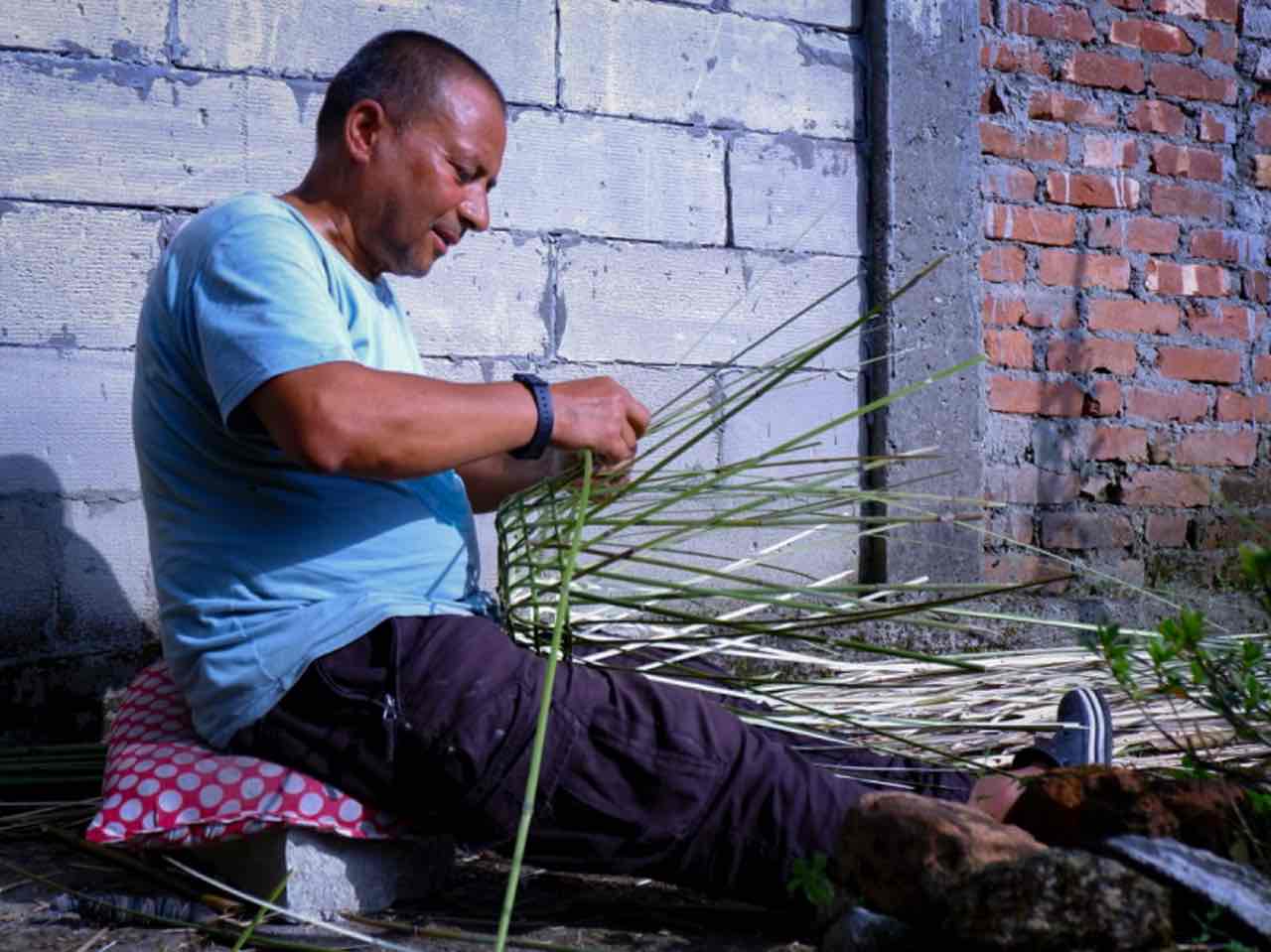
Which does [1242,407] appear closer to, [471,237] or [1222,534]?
[1222,534]

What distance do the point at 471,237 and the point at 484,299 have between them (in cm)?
12

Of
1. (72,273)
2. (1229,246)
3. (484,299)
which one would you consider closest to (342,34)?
(484,299)

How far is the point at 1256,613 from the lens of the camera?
3.46 metres

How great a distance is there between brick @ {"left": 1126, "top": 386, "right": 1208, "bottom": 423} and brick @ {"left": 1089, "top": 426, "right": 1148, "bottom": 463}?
0.05m

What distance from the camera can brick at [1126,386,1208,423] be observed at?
3613mm

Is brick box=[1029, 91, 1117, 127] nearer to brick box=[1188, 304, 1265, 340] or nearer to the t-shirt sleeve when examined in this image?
brick box=[1188, 304, 1265, 340]

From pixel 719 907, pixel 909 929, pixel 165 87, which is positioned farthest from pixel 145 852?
pixel 165 87

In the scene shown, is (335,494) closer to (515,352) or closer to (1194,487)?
(515,352)

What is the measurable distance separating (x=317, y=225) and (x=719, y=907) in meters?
1.09

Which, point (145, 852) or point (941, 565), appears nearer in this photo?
point (145, 852)

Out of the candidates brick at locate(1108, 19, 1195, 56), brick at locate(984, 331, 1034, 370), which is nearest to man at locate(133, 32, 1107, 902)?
brick at locate(984, 331, 1034, 370)

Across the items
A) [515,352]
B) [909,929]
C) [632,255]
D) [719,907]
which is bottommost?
[719,907]

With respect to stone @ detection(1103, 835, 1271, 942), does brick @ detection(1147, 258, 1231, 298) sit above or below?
above

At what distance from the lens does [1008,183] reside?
3432 mm
